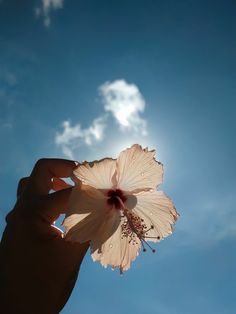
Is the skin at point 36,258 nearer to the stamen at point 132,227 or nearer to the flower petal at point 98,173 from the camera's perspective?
the flower petal at point 98,173

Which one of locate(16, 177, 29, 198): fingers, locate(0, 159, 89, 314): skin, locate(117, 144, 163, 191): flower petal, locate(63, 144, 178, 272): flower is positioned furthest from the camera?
locate(16, 177, 29, 198): fingers

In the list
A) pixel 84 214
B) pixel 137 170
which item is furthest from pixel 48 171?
pixel 137 170

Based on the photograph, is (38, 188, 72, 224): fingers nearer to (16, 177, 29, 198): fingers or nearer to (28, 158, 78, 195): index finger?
(28, 158, 78, 195): index finger

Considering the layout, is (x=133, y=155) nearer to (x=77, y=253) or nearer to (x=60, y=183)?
(x=60, y=183)

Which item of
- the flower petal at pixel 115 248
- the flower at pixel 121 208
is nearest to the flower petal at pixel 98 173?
the flower at pixel 121 208

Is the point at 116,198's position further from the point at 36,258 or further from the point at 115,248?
the point at 36,258

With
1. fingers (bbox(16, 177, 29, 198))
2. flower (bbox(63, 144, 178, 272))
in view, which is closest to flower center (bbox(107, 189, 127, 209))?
flower (bbox(63, 144, 178, 272))
